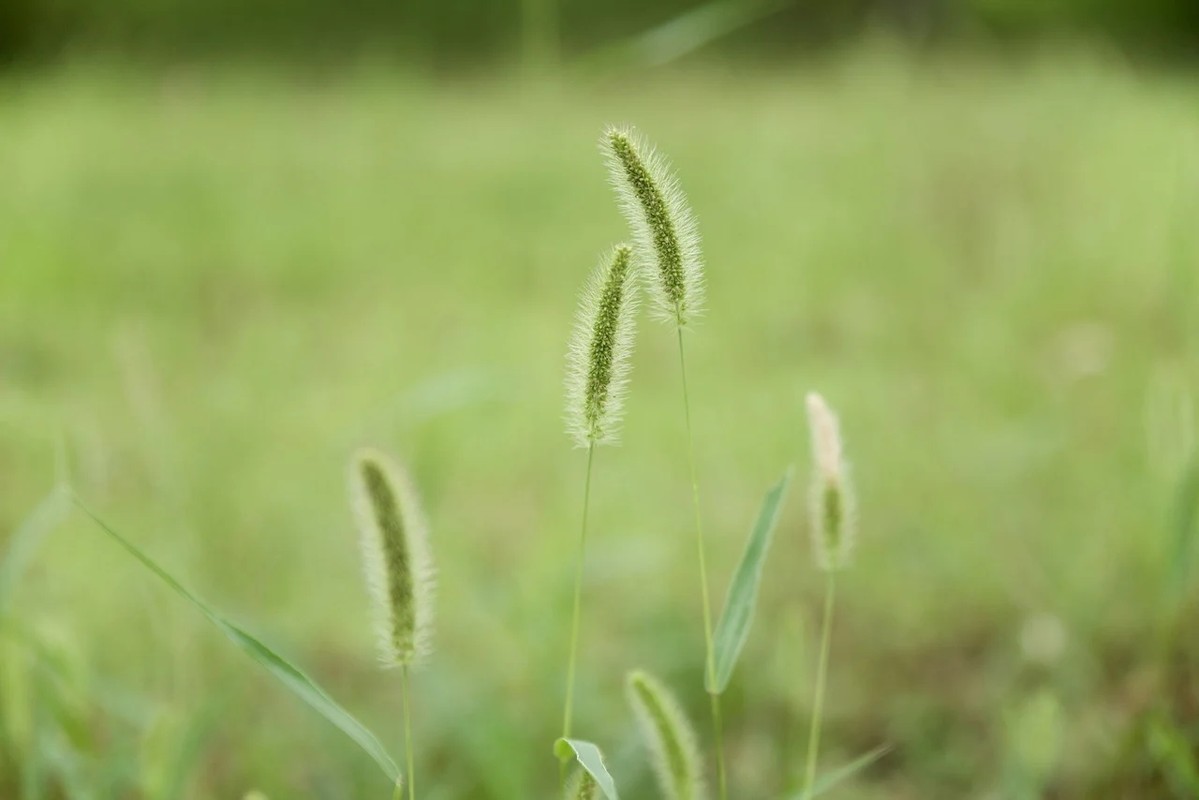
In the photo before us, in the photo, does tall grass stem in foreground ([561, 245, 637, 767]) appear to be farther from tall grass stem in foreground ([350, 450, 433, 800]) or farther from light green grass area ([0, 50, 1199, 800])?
light green grass area ([0, 50, 1199, 800])

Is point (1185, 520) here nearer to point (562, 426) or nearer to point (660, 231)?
point (660, 231)

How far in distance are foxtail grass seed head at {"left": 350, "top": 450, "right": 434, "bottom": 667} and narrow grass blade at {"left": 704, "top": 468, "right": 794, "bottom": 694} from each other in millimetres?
173

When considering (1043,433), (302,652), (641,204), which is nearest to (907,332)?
(1043,433)

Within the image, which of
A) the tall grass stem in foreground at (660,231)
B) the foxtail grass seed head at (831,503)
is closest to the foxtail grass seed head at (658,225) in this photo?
the tall grass stem in foreground at (660,231)

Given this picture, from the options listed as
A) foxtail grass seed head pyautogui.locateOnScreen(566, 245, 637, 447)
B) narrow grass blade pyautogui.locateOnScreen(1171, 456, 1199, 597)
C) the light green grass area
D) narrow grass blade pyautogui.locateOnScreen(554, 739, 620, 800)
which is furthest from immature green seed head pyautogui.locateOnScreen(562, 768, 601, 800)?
narrow grass blade pyautogui.locateOnScreen(1171, 456, 1199, 597)

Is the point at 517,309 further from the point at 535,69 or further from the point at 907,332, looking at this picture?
the point at 535,69

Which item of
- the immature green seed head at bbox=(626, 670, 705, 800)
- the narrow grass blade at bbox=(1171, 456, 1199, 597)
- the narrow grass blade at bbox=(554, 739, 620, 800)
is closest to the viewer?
the narrow grass blade at bbox=(554, 739, 620, 800)

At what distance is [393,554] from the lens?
0.56 metres

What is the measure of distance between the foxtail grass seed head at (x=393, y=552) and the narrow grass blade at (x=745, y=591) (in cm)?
17

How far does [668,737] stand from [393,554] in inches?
8.1

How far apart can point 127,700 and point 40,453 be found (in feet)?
3.52

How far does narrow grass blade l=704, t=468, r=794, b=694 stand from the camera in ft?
2.05

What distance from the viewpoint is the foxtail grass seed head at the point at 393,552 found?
22.0 inches

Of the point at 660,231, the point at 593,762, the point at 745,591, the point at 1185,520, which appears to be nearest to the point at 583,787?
the point at 593,762
